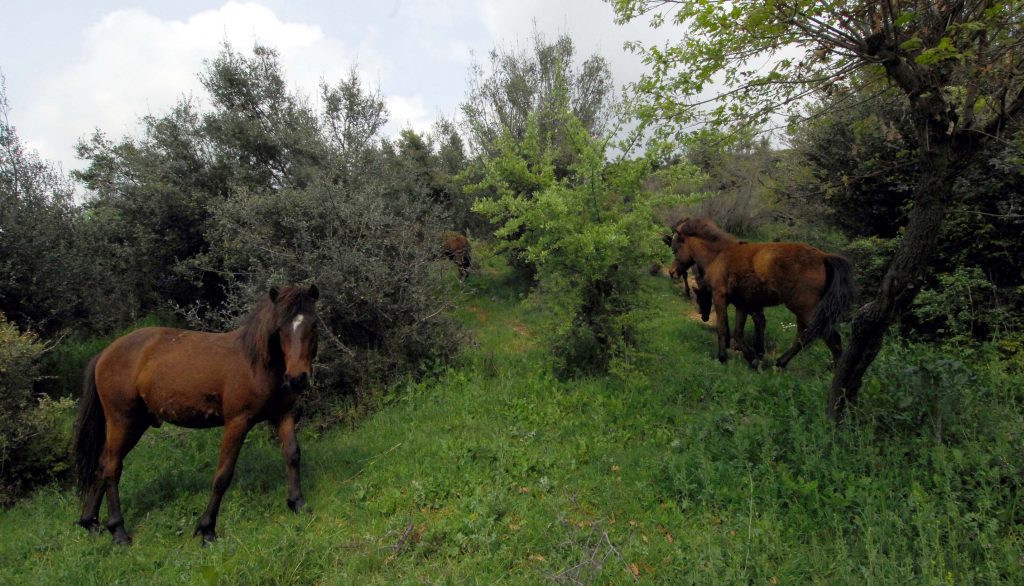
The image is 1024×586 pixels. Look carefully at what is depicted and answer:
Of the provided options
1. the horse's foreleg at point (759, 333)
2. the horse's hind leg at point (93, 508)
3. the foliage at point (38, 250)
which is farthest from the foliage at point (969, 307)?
the foliage at point (38, 250)

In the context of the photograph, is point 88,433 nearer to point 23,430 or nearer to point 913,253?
point 23,430

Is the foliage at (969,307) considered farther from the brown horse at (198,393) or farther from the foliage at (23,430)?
the foliage at (23,430)

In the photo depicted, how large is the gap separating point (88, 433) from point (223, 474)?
169 cm

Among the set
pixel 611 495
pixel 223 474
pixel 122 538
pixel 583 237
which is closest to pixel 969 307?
pixel 583 237

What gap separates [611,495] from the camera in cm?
403

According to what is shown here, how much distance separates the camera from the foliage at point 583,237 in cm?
604

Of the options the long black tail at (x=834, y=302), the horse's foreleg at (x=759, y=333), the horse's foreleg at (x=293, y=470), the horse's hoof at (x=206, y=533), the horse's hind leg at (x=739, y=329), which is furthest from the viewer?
the horse's foreleg at (x=759, y=333)

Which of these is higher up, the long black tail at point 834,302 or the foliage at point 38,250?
the foliage at point 38,250

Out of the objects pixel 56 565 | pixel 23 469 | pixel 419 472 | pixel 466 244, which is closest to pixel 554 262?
pixel 419 472

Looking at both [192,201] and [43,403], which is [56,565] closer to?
[43,403]

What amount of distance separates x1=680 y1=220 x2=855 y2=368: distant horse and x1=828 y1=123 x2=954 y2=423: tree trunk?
171cm

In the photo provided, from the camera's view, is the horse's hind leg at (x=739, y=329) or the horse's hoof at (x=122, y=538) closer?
the horse's hoof at (x=122, y=538)

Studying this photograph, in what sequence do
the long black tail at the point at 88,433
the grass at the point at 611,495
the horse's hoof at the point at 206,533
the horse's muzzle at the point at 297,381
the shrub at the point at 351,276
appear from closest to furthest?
the grass at the point at 611,495
the horse's muzzle at the point at 297,381
the horse's hoof at the point at 206,533
the long black tail at the point at 88,433
the shrub at the point at 351,276

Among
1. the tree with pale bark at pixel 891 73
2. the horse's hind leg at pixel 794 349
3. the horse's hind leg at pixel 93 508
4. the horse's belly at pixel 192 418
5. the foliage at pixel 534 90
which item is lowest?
the horse's hind leg at pixel 93 508
